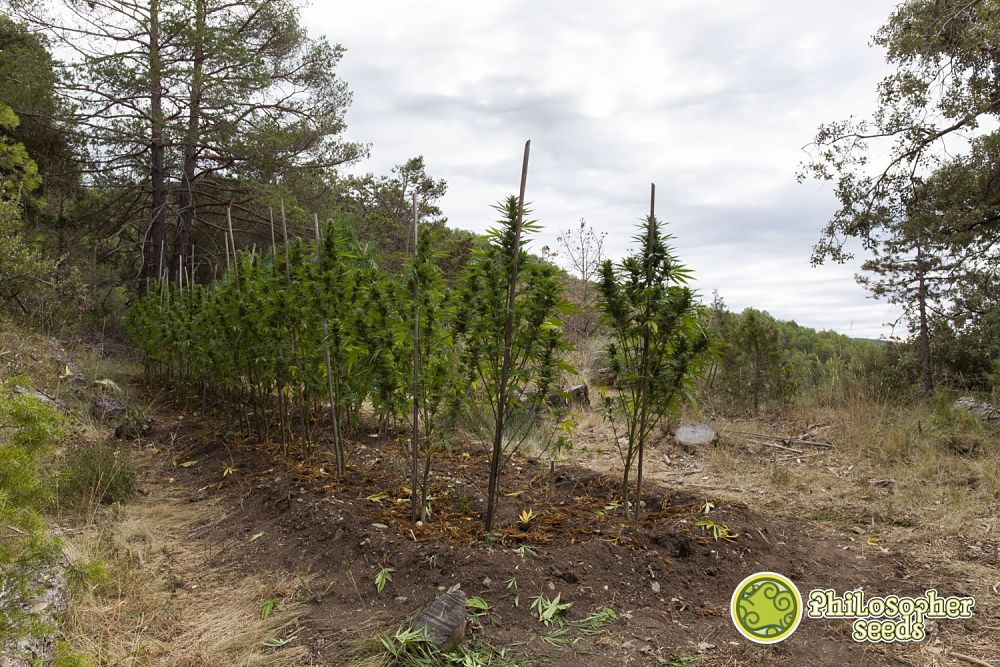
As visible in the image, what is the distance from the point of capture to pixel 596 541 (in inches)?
136

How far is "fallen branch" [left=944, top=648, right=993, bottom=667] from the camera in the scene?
8.94 feet

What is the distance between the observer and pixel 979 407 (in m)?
7.55

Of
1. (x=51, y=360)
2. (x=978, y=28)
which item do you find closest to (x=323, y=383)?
(x=51, y=360)

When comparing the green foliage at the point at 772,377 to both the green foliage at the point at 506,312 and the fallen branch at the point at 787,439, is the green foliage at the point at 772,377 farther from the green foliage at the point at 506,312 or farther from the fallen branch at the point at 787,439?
the green foliage at the point at 506,312

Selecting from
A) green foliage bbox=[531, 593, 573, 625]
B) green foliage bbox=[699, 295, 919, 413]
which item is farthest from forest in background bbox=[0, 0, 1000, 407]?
green foliage bbox=[531, 593, 573, 625]

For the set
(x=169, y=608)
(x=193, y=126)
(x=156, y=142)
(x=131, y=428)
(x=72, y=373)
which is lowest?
(x=169, y=608)

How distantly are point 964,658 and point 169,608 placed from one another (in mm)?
3731

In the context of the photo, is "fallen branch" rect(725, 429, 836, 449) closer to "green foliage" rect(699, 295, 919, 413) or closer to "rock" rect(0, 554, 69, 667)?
"green foliage" rect(699, 295, 919, 413)

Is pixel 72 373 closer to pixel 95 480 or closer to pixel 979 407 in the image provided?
pixel 95 480

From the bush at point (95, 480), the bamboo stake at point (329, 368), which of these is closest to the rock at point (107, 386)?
the bush at point (95, 480)

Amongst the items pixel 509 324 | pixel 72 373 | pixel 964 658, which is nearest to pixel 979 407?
pixel 964 658

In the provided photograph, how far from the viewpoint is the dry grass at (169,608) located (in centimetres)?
271

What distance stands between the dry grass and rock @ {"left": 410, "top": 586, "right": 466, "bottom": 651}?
→ 21.1 inches

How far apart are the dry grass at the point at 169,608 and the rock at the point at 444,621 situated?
536mm
